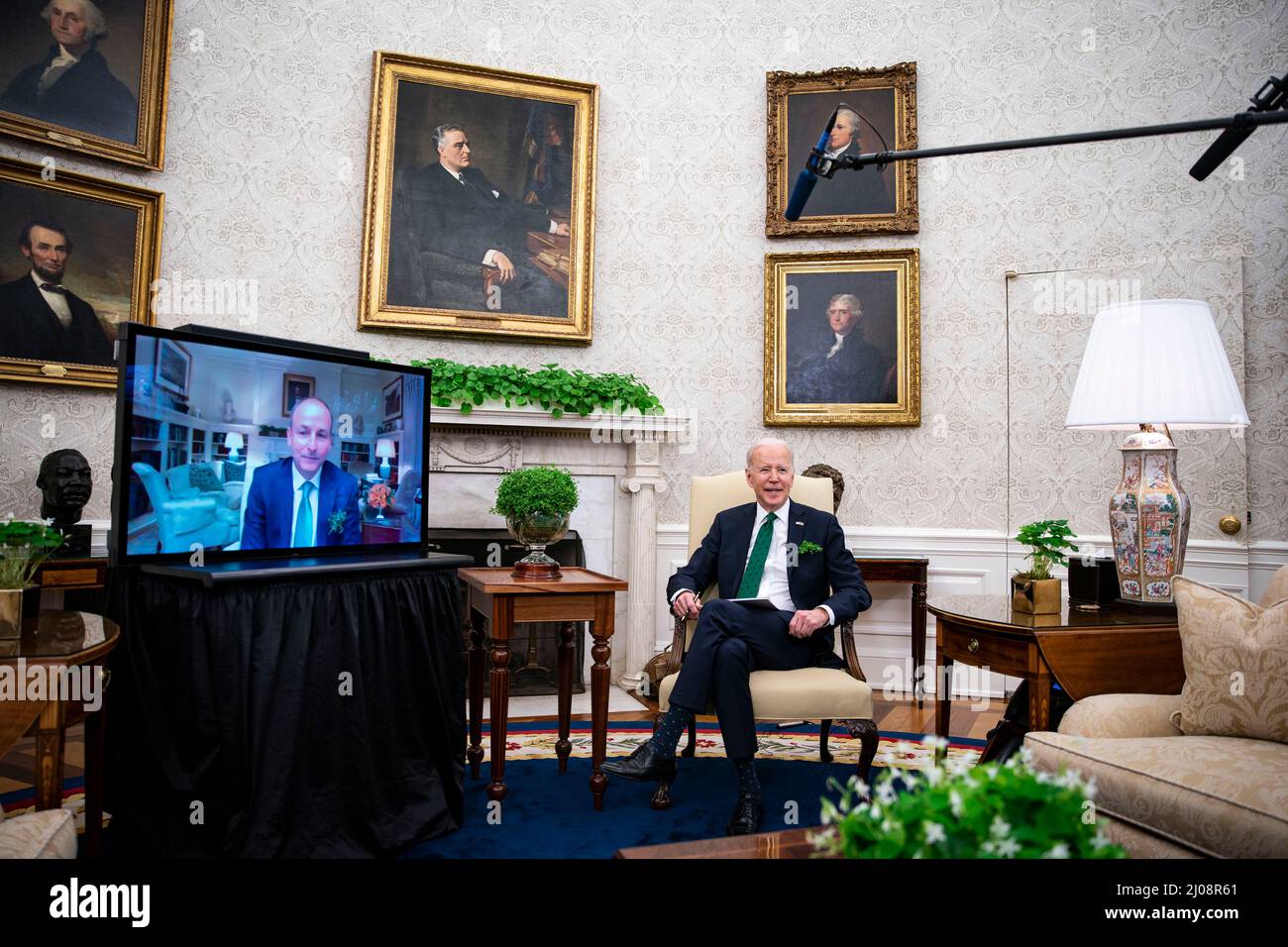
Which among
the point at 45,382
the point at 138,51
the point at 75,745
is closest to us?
the point at 75,745

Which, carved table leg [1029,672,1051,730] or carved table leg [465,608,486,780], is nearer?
carved table leg [1029,672,1051,730]

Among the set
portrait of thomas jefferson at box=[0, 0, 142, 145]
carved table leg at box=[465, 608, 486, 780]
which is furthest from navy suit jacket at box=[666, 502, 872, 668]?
portrait of thomas jefferson at box=[0, 0, 142, 145]

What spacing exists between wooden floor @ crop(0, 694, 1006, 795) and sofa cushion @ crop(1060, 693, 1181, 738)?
1818mm

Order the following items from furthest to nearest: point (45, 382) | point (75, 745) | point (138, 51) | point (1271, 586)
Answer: point (138, 51) < point (45, 382) < point (75, 745) < point (1271, 586)

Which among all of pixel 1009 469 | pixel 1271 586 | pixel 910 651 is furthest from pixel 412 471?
pixel 1009 469

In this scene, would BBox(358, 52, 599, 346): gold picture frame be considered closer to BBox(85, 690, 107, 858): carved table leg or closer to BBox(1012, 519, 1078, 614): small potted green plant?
BBox(85, 690, 107, 858): carved table leg

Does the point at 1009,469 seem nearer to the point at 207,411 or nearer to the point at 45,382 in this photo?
the point at 207,411

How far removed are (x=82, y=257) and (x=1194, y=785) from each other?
547 centimetres

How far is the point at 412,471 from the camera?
10.5ft

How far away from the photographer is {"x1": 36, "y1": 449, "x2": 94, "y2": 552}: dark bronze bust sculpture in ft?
13.3

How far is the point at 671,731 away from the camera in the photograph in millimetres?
3141

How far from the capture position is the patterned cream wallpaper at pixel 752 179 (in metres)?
5.03

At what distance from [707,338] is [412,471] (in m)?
2.92

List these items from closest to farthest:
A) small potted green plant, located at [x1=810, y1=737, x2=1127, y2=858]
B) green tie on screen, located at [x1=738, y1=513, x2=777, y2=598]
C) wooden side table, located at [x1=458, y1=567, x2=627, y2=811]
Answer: small potted green plant, located at [x1=810, y1=737, x2=1127, y2=858] < wooden side table, located at [x1=458, y1=567, x2=627, y2=811] < green tie on screen, located at [x1=738, y1=513, x2=777, y2=598]
